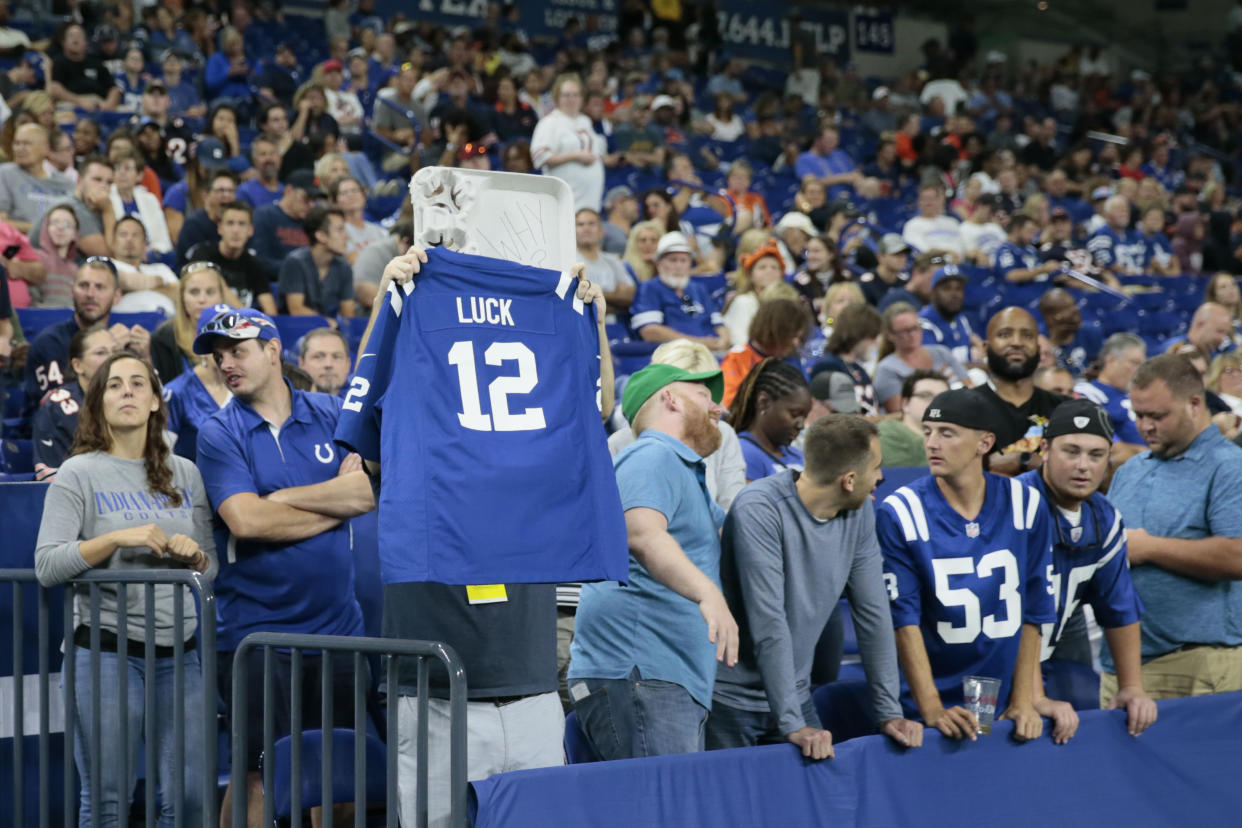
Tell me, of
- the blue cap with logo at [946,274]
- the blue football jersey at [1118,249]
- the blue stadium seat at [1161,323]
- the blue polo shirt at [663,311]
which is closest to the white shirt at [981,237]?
the blue football jersey at [1118,249]

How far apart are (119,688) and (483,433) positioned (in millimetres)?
1408

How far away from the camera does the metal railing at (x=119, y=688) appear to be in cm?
372

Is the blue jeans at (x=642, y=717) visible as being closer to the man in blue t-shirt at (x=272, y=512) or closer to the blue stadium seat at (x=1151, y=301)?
the man in blue t-shirt at (x=272, y=512)

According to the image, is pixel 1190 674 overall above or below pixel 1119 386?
below

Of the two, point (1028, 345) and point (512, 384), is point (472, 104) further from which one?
point (512, 384)

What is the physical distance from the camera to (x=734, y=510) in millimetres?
4164

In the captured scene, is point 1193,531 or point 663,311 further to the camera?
point 663,311

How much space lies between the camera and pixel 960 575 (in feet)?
14.6

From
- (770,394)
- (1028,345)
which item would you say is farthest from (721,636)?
(1028,345)

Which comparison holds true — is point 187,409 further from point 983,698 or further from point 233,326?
point 983,698

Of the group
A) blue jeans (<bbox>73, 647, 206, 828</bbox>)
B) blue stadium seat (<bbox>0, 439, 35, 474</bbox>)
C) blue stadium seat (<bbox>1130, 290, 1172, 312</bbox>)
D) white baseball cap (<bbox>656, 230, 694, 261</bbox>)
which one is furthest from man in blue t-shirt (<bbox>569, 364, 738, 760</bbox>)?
blue stadium seat (<bbox>1130, 290, 1172, 312</bbox>)

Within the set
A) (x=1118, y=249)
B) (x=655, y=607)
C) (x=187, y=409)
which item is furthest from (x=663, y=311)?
(x=1118, y=249)

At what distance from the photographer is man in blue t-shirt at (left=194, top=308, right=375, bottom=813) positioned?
4.27 m

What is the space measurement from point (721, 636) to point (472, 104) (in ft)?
40.1
